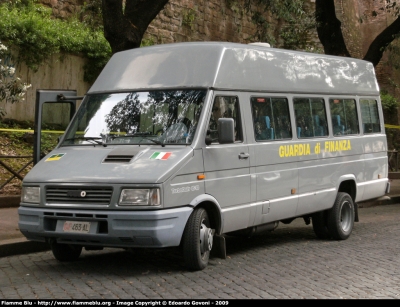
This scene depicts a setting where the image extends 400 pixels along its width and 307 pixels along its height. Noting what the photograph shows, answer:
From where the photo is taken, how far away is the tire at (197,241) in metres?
8.31

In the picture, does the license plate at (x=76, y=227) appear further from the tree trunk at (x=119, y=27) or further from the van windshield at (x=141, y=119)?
the tree trunk at (x=119, y=27)

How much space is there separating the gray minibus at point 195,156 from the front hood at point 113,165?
0.01 metres

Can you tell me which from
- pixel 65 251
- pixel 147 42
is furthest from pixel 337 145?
pixel 147 42

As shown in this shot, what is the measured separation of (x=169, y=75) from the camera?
9.26 m

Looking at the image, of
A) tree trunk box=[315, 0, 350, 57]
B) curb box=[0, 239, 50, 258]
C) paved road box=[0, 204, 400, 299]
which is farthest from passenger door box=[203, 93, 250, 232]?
tree trunk box=[315, 0, 350, 57]

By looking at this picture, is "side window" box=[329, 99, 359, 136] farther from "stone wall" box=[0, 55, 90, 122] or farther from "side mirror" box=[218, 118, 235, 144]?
"stone wall" box=[0, 55, 90, 122]

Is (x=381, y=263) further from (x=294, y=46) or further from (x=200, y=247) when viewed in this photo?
(x=294, y=46)

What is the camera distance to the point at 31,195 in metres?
8.60

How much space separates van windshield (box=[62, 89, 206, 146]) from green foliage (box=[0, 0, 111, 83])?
8.91m

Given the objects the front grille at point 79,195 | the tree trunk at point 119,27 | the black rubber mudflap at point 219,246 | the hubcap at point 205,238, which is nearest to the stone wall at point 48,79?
the tree trunk at point 119,27

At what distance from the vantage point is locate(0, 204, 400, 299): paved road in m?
7.40

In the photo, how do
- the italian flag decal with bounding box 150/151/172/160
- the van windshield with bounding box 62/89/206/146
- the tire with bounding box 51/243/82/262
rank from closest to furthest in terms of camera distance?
1. the italian flag decal with bounding box 150/151/172/160
2. the van windshield with bounding box 62/89/206/146
3. the tire with bounding box 51/243/82/262

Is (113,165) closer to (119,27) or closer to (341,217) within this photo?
(341,217)

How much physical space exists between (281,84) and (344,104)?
6.15 feet
